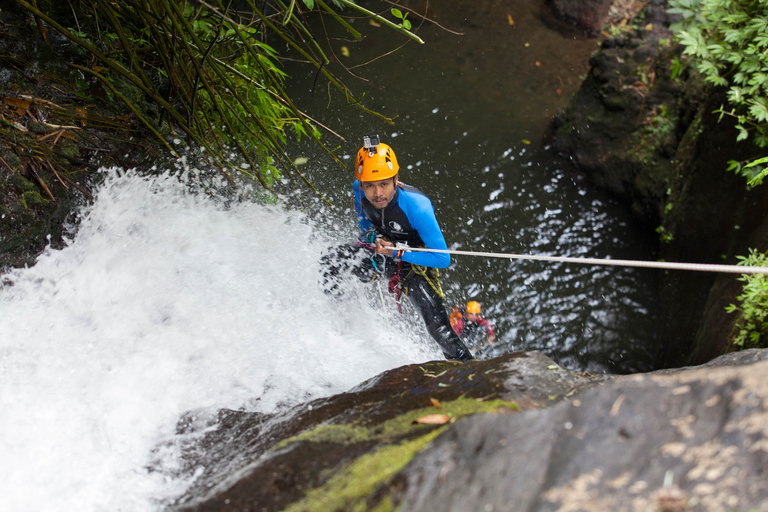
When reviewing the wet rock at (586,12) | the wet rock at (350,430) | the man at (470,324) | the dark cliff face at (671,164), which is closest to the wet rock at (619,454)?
the wet rock at (350,430)

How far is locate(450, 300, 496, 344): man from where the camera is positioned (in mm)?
4672

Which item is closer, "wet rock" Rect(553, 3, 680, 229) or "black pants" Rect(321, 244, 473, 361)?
"black pants" Rect(321, 244, 473, 361)

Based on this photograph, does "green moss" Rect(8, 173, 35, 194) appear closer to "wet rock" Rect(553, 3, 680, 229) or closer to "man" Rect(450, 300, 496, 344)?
"man" Rect(450, 300, 496, 344)

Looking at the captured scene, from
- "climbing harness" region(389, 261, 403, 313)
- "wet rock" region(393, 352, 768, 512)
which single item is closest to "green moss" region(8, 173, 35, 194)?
"climbing harness" region(389, 261, 403, 313)

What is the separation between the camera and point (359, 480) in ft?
5.09

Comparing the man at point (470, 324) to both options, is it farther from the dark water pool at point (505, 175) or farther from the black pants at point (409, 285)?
the black pants at point (409, 285)

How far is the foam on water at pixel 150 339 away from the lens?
2.25 metres

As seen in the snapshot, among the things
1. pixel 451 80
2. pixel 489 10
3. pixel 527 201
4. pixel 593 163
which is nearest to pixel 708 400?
pixel 527 201

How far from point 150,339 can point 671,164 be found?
607 cm

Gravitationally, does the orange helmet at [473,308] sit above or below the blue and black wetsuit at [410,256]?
below

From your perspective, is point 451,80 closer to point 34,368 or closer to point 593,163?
point 593,163

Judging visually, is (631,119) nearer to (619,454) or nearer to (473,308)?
(473,308)

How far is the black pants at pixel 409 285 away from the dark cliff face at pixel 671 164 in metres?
2.09

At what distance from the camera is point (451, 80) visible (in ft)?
25.3
